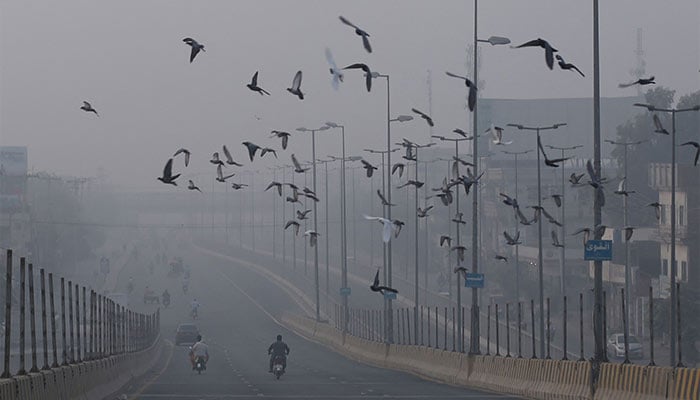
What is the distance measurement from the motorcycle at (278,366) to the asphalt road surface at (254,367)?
39 centimetres

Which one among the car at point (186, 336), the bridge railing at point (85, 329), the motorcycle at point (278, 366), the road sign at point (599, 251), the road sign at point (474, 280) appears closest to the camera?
the road sign at point (599, 251)

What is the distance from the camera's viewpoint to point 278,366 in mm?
51812

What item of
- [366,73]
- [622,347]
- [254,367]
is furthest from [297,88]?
[622,347]

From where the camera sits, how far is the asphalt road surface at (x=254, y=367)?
39.9 metres

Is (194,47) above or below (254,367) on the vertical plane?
above

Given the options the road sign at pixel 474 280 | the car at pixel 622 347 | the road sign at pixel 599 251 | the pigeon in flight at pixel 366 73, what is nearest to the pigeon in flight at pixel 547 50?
the pigeon in flight at pixel 366 73

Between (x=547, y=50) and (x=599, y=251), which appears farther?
(x=599, y=251)

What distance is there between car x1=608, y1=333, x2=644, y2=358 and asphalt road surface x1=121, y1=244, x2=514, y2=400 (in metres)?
14.2

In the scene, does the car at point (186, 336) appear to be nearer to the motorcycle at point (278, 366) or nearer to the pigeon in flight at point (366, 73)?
the motorcycle at point (278, 366)

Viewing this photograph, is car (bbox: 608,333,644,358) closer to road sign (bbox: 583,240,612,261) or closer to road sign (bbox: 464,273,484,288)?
road sign (bbox: 464,273,484,288)

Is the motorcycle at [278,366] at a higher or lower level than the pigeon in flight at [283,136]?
lower

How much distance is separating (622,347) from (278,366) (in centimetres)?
3441

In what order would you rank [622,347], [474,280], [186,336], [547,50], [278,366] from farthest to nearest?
[186,336] → [622,347] → [278,366] → [474,280] → [547,50]

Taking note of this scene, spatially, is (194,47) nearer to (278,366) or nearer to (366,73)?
(366,73)
